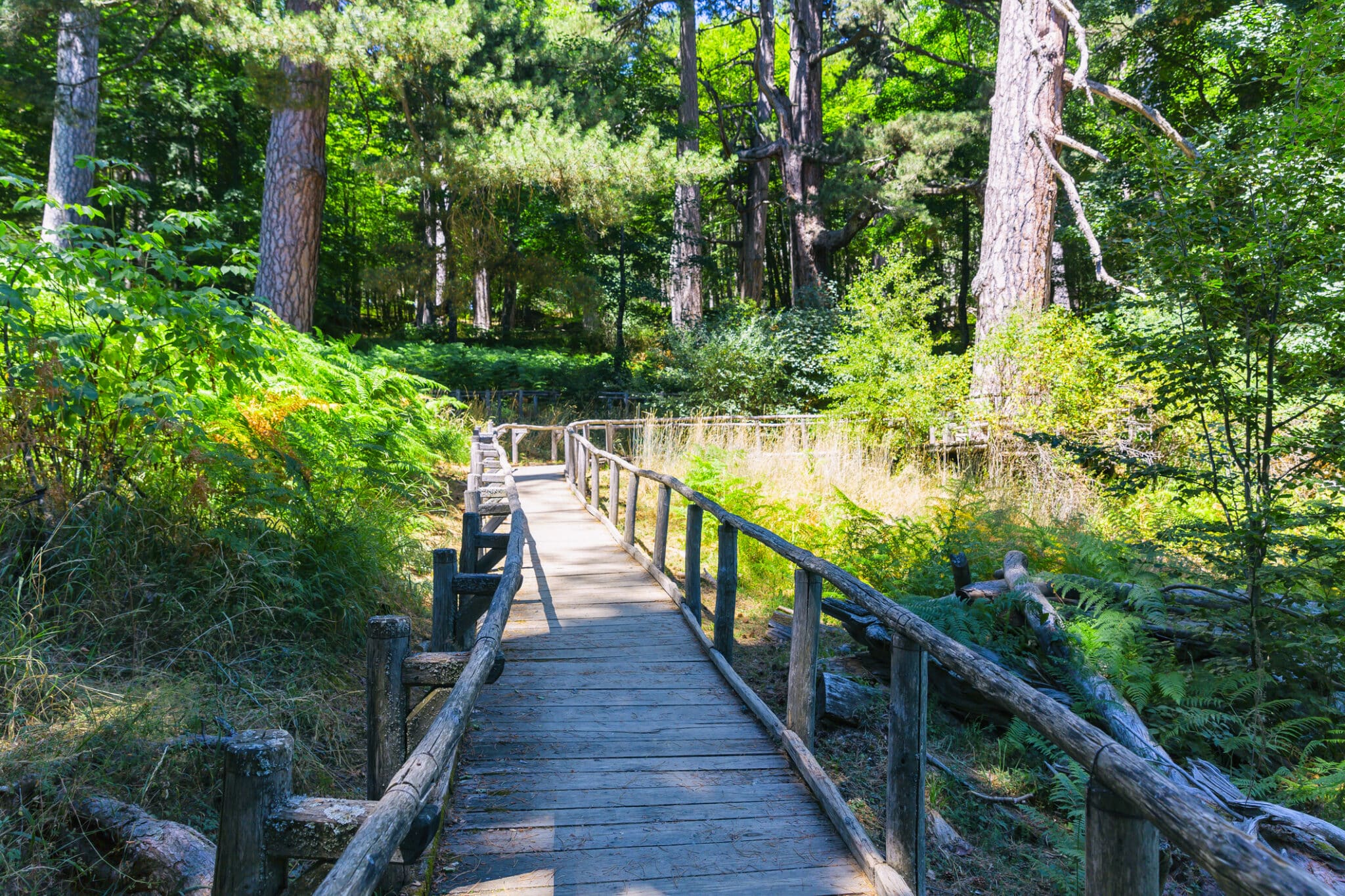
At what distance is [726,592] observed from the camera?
497cm

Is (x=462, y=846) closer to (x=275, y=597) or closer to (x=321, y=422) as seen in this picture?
(x=275, y=597)

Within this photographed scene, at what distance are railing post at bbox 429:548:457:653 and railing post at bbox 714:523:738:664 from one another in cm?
166

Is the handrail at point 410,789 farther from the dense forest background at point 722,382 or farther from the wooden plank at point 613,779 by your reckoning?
the dense forest background at point 722,382

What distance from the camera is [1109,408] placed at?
10.4 metres

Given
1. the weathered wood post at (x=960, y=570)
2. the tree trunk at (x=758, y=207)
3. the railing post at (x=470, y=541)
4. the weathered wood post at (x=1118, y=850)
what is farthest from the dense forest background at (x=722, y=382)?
the weathered wood post at (x=1118, y=850)

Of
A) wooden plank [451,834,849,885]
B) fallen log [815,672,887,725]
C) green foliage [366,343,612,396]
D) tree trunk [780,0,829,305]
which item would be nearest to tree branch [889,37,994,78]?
tree trunk [780,0,829,305]

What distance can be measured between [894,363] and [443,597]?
13.0 meters

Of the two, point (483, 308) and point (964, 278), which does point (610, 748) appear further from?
point (964, 278)

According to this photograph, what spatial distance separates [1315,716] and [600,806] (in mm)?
3943

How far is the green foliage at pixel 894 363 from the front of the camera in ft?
40.5

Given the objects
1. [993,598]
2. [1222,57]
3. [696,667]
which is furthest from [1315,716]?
[1222,57]

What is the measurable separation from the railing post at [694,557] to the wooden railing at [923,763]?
15mm

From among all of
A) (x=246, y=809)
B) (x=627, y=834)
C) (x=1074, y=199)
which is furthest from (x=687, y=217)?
(x=246, y=809)

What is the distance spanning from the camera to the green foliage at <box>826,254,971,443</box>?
40.5 feet
